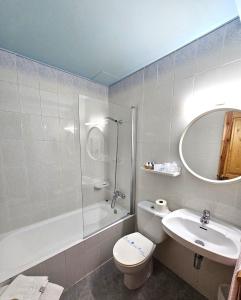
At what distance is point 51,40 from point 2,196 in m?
1.70

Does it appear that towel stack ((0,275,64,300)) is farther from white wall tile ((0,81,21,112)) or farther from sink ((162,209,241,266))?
white wall tile ((0,81,21,112))

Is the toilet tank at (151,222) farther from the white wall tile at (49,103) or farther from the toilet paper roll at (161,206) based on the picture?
the white wall tile at (49,103)

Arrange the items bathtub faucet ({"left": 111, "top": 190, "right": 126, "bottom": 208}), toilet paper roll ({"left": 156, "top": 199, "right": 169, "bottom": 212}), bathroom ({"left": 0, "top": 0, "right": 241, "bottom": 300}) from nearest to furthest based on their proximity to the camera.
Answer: bathroom ({"left": 0, "top": 0, "right": 241, "bottom": 300}), toilet paper roll ({"left": 156, "top": 199, "right": 169, "bottom": 212}), bathtub faucet ({"left": 111, "top": 190, "right": 126, "bottom": 208})

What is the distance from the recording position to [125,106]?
1.93 metres

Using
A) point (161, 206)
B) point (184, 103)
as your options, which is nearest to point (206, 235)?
point (161, 206)

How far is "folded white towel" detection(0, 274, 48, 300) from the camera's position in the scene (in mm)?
918

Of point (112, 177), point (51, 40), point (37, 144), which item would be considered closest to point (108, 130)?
point (112, 177)

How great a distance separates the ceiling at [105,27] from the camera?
→ 93 cm

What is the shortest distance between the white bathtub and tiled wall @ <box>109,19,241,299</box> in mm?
629

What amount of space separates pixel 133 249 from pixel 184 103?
5.09 ft

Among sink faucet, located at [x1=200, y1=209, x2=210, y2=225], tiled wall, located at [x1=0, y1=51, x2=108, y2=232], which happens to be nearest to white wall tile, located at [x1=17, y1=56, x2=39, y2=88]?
tiled wall, located at [x1=0, y1=51, x2=108, y2=232]

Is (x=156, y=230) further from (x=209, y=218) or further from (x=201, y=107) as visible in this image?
(x=201, y=107)

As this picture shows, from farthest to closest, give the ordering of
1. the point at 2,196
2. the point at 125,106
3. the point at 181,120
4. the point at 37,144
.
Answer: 1. the point at 125,106
2. the point at 37,144
3. the point at 2,196
4. the point at 181,120

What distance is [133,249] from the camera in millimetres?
1324
